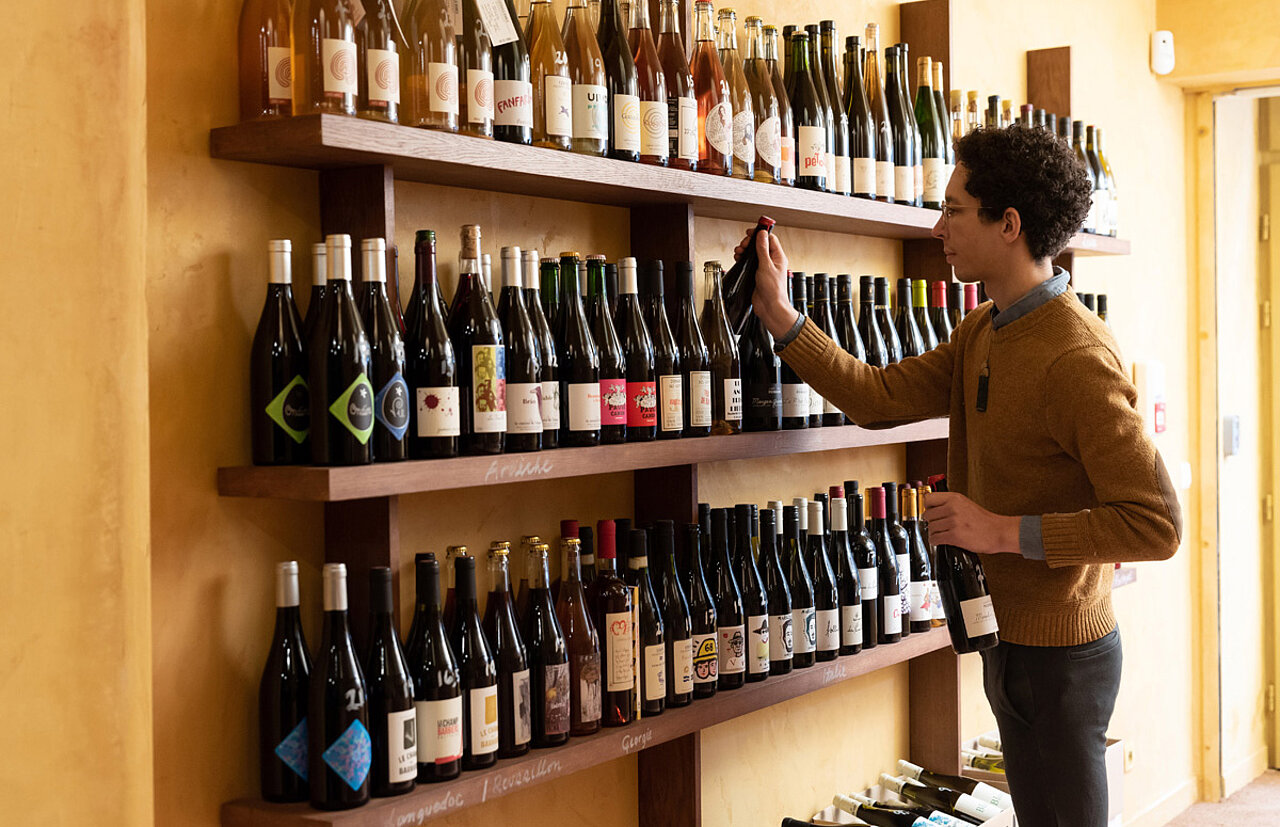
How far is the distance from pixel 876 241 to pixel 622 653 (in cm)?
154

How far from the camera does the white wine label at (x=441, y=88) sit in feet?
5.72

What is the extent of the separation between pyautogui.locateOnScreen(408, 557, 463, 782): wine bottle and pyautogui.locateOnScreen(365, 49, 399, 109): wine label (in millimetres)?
642

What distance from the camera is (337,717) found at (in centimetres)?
164

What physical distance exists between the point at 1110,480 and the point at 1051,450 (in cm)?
15

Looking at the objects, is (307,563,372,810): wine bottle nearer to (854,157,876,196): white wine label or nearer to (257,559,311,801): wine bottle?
(257,559,311,801): wine bottle

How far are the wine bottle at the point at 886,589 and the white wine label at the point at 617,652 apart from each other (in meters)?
0.86

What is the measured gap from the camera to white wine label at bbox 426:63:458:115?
5.72 feet

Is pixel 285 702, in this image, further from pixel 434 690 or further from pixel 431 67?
pixel 431 67

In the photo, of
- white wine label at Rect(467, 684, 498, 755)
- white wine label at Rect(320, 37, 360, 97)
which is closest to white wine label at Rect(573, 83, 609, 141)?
white wine label at Rect(320, 37, 360, 97)

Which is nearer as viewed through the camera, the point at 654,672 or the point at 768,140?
the point at 654,672

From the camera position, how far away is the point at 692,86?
2.25m

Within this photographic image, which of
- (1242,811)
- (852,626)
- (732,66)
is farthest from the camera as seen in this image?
(1242,811)

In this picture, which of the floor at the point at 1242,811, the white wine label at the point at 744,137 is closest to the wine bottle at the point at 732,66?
the white wine label at the point at 744,137

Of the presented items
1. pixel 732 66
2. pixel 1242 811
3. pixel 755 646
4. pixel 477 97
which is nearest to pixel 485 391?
pixel 477 97
